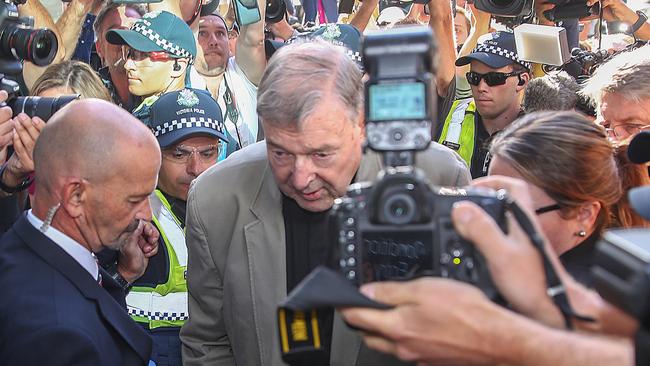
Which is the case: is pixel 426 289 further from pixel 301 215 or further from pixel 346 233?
pixel 301 215

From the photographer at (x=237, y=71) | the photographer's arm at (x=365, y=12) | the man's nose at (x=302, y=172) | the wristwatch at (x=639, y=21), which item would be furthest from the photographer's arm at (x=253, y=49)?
the man's nose at (x=302, y=172)

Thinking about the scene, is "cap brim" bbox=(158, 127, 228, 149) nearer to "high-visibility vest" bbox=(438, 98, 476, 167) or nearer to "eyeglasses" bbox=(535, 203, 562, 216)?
"high-visibility vest" bbox=(438, 98, 476, 167)

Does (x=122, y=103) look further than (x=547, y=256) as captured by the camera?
Yes

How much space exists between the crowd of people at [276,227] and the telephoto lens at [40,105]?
44mm

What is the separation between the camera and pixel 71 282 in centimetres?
208

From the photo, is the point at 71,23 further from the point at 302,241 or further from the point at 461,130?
the point at 302,241

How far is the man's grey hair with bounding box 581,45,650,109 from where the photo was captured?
287 centimetres

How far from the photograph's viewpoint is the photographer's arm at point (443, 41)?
14.8 feet

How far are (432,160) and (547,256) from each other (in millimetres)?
1009

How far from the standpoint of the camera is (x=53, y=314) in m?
1.91

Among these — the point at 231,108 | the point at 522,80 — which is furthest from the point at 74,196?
the point at 522,80

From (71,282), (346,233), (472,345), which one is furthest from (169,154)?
(472,345)

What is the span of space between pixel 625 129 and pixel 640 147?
1265mm

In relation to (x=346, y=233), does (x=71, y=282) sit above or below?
below
